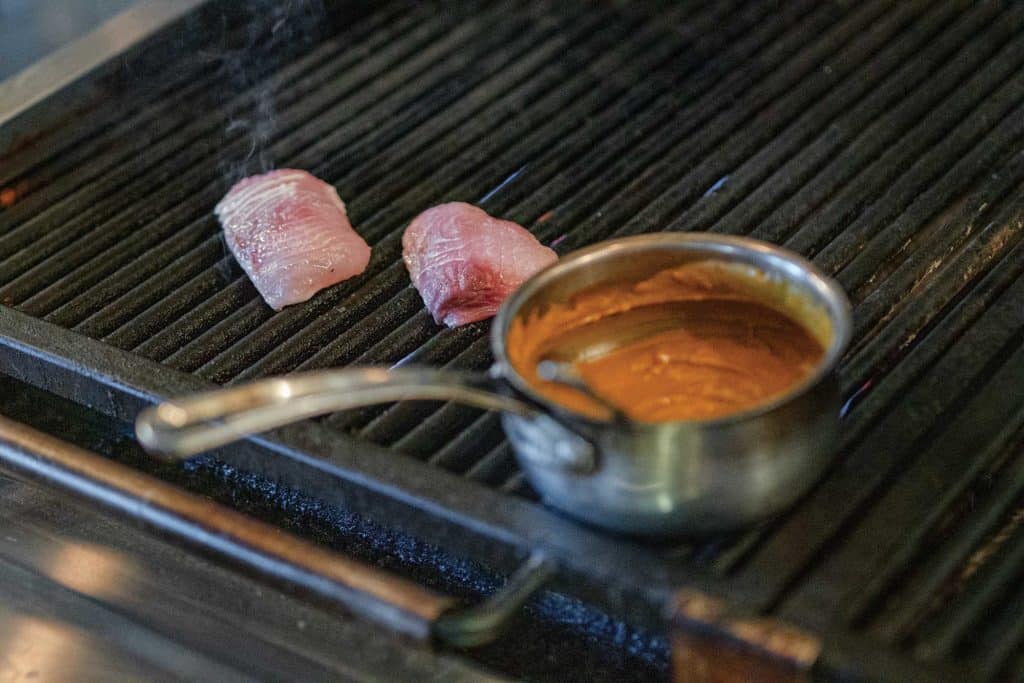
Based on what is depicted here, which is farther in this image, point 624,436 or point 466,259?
point 466,259

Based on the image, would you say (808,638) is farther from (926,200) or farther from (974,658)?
(926,200)

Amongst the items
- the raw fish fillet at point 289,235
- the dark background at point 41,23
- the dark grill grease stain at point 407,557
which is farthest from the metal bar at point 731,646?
the dark background at point 41,23

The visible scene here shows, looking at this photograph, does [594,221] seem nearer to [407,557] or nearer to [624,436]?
[407,557]

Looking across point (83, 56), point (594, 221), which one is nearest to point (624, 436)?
point (594, 221)

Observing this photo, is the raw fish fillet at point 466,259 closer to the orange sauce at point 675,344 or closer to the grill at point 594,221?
the grill at point 594,221

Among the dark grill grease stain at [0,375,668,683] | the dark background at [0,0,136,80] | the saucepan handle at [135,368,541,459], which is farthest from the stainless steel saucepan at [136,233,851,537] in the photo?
the dark background at [0,0,136,80]
